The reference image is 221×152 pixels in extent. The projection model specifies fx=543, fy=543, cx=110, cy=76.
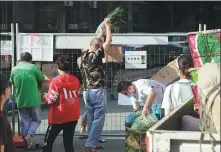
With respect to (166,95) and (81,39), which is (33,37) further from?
(166,95)

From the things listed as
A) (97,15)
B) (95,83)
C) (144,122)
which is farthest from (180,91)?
A: (97,15)

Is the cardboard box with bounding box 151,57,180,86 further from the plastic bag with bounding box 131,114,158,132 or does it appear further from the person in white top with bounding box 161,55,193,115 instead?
the person in white top with bounding box 161,55,193,115

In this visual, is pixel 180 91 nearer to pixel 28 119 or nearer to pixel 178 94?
pixel 178 94

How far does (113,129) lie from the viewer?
9.95 m

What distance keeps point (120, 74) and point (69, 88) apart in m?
2.04

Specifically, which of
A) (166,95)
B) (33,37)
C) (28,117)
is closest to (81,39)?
(33,37)

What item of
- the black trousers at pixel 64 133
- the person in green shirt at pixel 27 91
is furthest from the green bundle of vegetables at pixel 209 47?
the person in green shirt at pixel 27 91

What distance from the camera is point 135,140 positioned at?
667cm

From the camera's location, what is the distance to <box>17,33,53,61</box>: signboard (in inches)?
352

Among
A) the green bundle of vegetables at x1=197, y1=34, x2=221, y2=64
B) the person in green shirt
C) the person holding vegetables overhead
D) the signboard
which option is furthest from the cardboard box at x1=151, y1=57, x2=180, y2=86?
the green bundle of vegetables at x1=197, y1=34, x2=221, y2=64

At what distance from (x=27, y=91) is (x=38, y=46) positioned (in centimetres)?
105

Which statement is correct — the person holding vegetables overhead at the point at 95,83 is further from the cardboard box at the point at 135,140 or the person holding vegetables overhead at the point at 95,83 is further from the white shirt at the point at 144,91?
the cardboard box at the point at 135,140

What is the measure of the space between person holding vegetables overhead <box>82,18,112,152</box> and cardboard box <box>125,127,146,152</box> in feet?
4.16

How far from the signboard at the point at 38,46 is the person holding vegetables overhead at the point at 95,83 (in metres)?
1.08
